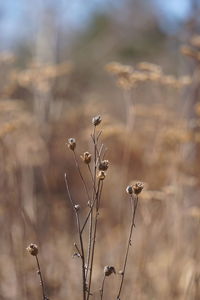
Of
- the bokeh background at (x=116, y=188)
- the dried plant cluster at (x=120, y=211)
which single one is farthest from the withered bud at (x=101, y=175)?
the bokeh background at (x=116, y=188)

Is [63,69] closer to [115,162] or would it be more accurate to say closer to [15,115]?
[15,115]

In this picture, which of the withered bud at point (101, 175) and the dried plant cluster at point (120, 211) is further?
the dried plant cluster at point (120, 211)

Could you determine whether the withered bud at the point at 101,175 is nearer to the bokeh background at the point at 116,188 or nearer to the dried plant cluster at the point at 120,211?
the dried plant cluster at the point at 120,211

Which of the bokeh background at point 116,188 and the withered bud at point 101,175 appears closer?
the withered bud at point 101,175

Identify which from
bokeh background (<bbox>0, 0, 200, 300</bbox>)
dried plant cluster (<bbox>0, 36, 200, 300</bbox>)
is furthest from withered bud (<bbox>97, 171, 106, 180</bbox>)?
bokeh background (<bbox>0, 0, 200, 300</bbox>)

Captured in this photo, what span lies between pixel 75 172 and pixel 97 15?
45.6 ft

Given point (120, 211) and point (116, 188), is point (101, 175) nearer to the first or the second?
point (120, 211)

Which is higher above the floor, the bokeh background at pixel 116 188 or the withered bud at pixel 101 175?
the bokeh background at pixel 116 188

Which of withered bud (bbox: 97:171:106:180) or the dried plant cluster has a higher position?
the dried plant cluster

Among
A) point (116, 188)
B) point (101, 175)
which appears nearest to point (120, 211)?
point (116, 188)

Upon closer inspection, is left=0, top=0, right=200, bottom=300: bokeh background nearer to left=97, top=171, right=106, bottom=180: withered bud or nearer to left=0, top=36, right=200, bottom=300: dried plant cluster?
left=0, top=36, right=200, bottom=300: dried plant cluster

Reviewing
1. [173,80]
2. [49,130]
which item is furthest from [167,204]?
[49,130]

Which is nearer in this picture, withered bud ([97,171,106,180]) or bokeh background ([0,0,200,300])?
withered bud ([97,171,106,180])

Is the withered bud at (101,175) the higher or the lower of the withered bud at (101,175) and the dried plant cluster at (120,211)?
the lower
